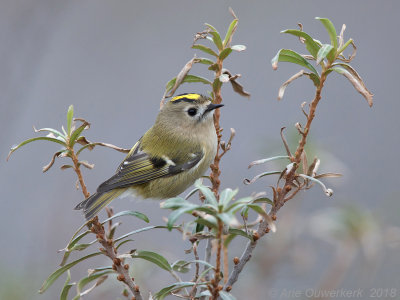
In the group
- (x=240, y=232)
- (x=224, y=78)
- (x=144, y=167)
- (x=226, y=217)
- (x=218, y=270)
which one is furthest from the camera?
(x=144, y=167)

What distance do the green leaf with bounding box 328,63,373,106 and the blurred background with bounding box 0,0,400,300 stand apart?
1.80 ft

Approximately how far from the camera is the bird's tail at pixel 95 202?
140 cm

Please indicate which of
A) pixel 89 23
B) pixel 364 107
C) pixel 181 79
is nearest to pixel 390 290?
pixel 181 79

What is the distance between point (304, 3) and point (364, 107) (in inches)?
60.1

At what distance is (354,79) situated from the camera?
43.1 inches

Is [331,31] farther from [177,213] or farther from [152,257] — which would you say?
[152,257]

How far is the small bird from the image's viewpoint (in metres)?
1.96

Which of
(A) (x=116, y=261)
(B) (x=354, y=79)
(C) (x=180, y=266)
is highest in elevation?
→ (B) (x=354, y=79)

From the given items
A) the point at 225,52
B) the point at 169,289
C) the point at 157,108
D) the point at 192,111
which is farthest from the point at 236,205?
the point at 157,108

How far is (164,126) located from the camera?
2.17 metres

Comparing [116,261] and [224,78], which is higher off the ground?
[224,78]

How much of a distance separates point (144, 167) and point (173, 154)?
0.14 m

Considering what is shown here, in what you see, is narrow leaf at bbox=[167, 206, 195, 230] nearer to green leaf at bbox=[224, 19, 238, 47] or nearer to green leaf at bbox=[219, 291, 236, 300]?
green leaf at bbox=[219, 291, 236, 300]

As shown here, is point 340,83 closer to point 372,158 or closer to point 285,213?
point 372,158
